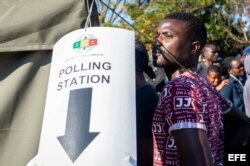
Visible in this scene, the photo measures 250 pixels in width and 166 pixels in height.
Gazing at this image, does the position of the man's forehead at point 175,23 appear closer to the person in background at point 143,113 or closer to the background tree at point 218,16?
the person in background at point 143,113

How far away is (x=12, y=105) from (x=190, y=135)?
2.23ft

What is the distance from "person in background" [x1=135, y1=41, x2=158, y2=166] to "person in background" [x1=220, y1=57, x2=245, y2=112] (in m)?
2.16

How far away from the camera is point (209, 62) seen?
6.18 m

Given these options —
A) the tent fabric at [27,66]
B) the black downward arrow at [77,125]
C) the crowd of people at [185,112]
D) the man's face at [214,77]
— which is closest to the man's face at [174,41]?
the crowd of people at [185,112]

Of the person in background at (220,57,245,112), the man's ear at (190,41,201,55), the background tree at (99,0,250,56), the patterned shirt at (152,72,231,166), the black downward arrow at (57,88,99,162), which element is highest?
the background tree at (99,0,250,56)

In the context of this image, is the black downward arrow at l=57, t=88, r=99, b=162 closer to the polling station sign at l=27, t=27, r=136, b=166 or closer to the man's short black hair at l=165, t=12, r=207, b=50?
the polling station sign at l=27, t=27, r=136, b=166

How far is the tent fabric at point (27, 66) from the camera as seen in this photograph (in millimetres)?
1893

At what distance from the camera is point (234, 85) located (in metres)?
5.48

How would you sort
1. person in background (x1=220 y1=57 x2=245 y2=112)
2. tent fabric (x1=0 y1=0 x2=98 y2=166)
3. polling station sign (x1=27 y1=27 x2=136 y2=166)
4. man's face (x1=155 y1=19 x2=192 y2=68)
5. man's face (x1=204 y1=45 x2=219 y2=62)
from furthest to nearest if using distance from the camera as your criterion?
1. man's face (x1=204 y1=45 x2=219 y2=62)
2. person in background (x1=220 y1=57 x2=245 y2=112)
3. man's face (x1=155 y1=19 x2=192 y2=68)
4. tent fabric (x1=0 y1=0 x2=98 y2=166)
5. polling station sign (x1=27 y1=27 x2=136 y2=166)

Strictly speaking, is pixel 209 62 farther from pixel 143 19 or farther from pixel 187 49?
pixel 143 19

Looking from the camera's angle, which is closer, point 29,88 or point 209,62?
point 29,88

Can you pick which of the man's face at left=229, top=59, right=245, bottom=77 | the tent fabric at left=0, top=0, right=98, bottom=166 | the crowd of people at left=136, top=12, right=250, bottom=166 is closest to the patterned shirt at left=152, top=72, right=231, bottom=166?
the crowd of people at left=136, top=12, right=250, bottom=166

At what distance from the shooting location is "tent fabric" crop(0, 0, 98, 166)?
1893 mm

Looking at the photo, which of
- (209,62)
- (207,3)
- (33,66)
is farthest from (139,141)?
(207,3)
